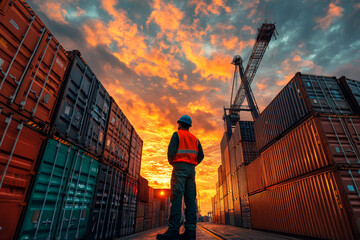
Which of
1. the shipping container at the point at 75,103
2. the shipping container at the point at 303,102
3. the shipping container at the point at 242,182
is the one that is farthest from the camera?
the shipping container at the point at 242,182

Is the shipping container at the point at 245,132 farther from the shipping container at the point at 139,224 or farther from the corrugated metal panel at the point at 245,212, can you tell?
the shipping container at the point at 139,224

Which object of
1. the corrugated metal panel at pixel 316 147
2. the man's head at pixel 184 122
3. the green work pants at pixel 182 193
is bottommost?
the green work pants at pixel 182 193

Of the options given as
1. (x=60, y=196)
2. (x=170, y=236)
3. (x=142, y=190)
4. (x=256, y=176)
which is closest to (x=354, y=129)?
(x=256, y=176)

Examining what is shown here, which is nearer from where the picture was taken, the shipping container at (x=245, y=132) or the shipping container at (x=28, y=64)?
the shipping container at (x=28, y=64)

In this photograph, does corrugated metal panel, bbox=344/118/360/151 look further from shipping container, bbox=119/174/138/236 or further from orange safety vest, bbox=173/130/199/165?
shipping container, bbox=119/174/138/236

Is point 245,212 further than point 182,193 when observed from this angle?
Yes

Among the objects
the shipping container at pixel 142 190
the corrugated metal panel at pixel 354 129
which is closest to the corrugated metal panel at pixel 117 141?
the shipping container at pixel 142 190

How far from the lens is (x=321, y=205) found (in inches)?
284

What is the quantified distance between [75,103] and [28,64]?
1753 mm

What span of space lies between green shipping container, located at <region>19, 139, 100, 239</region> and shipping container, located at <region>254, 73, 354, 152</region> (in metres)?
10.3

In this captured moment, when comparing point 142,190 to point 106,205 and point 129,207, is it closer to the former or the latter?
point 129,207

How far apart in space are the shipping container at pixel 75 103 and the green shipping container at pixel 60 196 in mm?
419

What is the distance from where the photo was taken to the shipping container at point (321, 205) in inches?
249

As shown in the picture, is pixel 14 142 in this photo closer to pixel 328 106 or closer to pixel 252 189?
pixel 328 106
